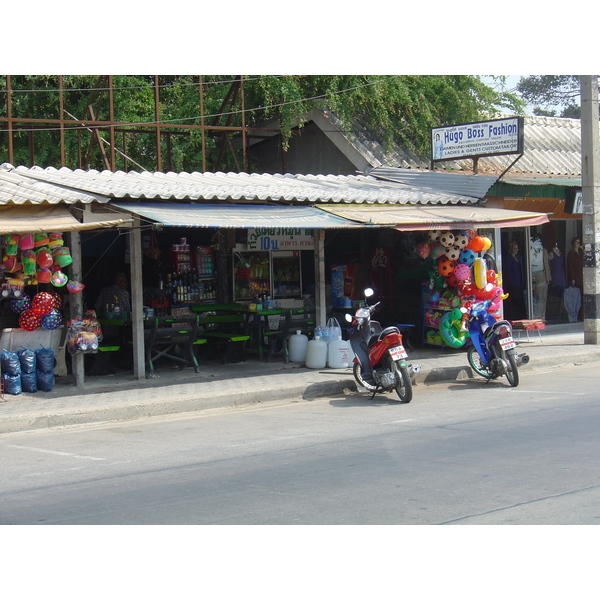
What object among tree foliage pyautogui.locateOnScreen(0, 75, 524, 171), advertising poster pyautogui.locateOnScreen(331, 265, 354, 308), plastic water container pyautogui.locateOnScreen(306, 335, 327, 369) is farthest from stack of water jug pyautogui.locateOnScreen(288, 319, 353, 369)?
tree foliage pyautogui.locateOnScreen(0, 75, 524, 171)

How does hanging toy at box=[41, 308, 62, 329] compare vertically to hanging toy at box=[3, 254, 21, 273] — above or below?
Answer: below

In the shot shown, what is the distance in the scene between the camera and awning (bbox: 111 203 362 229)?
11.1 metres

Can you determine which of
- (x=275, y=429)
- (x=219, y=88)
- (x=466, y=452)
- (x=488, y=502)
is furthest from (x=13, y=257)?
(x=219, y=88)

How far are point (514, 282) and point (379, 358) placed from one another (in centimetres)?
841

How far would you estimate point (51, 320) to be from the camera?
12.0 metres

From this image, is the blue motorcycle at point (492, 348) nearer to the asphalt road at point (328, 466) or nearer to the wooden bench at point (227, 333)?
the asphalt road at point (328, 466)

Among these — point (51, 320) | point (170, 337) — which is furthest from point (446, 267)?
point (51, 320)

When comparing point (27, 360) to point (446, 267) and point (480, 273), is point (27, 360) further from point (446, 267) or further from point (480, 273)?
point (480, 273)

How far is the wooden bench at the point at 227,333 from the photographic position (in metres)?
14.5

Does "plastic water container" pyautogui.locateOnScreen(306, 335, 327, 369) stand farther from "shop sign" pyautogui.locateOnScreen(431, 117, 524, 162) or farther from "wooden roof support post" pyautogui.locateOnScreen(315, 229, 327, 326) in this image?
"shop sign" pyautogui.locateOnScreen(431, 117, 524, 162)

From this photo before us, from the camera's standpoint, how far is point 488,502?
5.80 m

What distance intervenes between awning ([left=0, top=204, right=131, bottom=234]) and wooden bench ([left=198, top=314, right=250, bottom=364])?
3713mm

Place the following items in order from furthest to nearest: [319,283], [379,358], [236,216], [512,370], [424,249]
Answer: [424,249] → [319,283] → [236,216] → [512,370] → [379,358]

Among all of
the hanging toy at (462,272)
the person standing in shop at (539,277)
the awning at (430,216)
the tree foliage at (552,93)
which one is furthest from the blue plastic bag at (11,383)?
the tree foliage at (552,93)
